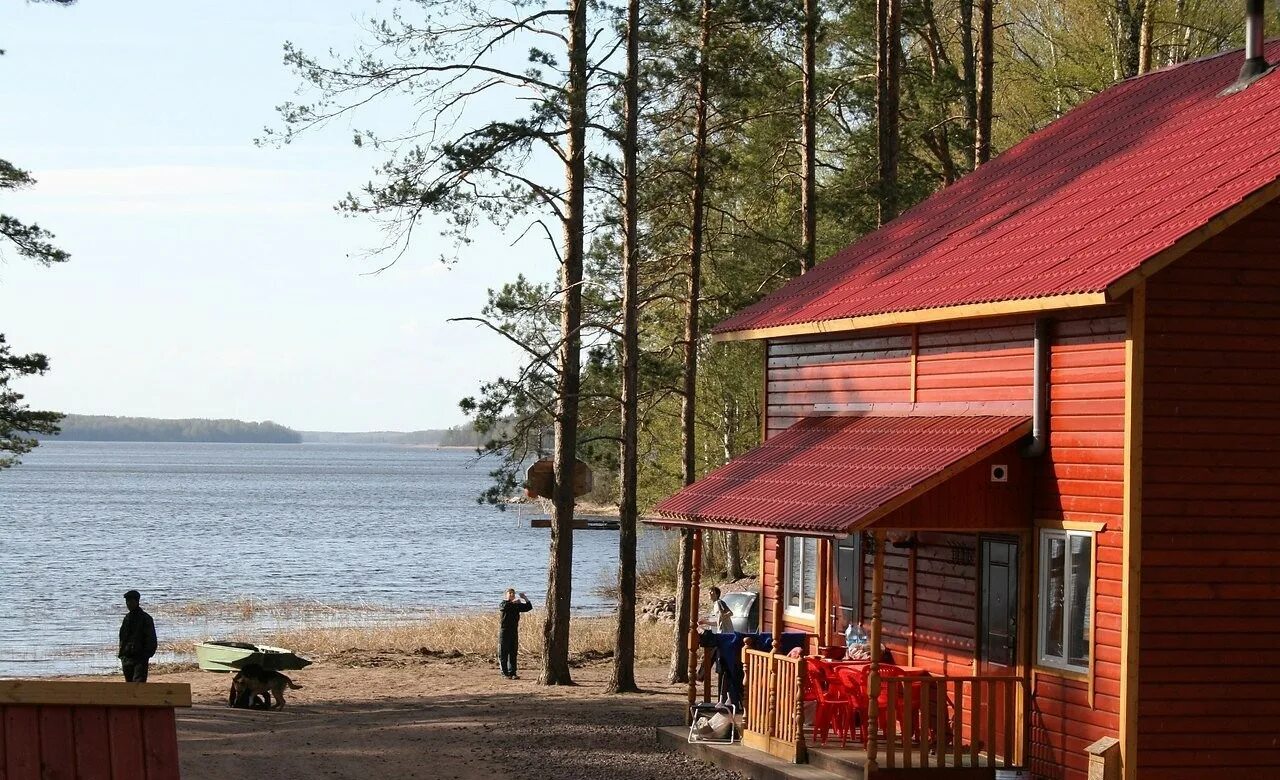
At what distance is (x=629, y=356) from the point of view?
79.8 ft

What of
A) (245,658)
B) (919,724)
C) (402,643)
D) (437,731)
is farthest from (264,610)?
(919,724)

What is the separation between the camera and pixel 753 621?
101ft

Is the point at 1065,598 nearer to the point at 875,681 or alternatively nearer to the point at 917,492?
the point at 917,492

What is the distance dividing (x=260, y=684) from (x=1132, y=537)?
14.4 metres

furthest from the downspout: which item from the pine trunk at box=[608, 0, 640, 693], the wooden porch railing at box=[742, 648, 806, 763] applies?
the pine trunk at box=[608, 0, 640, 693]

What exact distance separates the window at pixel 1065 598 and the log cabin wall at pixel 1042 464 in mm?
128

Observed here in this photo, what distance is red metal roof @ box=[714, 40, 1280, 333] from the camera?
44.8ft

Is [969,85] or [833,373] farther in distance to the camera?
[969,85]

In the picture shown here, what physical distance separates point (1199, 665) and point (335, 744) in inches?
386

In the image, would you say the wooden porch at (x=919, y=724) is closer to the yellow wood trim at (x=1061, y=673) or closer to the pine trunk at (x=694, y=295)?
the yellow wood trim at (x=1061, y=673)

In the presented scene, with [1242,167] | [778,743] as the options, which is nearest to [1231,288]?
[1242,167]

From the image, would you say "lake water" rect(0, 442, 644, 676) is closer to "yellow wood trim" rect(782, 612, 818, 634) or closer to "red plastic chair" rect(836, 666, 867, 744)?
"yellow wood trim" rect(782, 612, 818, 634)

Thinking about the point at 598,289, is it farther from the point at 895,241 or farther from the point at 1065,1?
the point at 1065,1

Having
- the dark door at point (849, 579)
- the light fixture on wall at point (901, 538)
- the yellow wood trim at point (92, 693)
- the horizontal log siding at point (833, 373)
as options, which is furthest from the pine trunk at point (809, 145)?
the yellow wood trim at point (92, 693)
